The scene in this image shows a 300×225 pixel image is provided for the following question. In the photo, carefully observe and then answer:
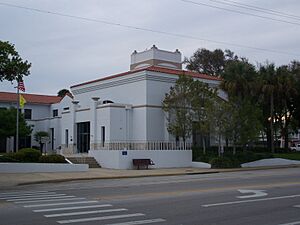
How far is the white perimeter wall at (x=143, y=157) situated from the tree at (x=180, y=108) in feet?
6.41

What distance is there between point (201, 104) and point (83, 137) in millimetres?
13618

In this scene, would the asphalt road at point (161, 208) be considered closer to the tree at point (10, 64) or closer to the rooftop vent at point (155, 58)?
the tree at point (10, 64)

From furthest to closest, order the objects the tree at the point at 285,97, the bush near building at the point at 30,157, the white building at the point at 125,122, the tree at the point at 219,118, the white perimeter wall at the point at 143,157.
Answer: the tree at the point at 285,97 → the white building at the point at 125,122 → the tree at the point at 219,118 → the white perimeter wall at the point at 143,157 → the bush near building at the point at 30,157

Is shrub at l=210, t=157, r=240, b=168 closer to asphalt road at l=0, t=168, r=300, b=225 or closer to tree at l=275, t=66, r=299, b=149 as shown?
tree at l=275, t=66, r=299, b=149

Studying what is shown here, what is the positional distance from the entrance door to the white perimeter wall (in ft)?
22.6

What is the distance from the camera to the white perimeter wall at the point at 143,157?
Answer: 118 ft

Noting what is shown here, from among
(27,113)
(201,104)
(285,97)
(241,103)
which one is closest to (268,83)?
(285,97)

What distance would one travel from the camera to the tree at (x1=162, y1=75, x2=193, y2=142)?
130 ft

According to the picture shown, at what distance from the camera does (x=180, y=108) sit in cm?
4025

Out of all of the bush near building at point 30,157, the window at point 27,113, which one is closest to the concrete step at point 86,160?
the bush near building at point 30,157

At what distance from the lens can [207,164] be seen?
3816cm

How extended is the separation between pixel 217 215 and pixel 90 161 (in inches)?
1078

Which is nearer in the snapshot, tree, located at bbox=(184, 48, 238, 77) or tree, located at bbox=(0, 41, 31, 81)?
tree, located at bbox=(0, 41, 31, 81)

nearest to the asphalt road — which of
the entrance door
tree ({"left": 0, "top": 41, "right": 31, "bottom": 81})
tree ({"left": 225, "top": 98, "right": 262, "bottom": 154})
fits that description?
tree ({"left": 0, "top": 41, "right": 31, "bottom": 81})
